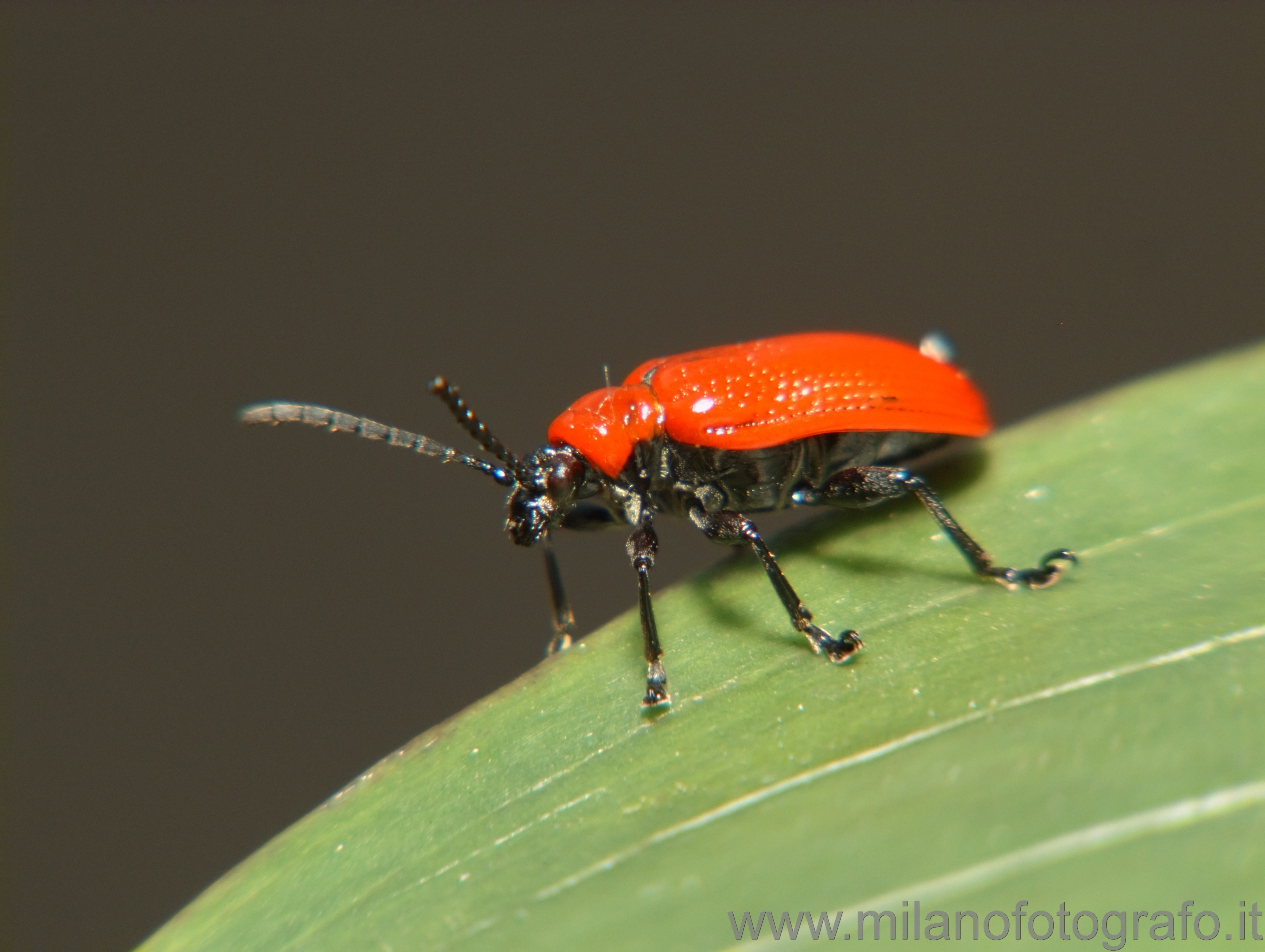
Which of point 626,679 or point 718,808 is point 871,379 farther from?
point 718,808

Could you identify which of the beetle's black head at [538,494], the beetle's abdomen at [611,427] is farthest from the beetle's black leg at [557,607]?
the beetle's abdomen at [611,427]

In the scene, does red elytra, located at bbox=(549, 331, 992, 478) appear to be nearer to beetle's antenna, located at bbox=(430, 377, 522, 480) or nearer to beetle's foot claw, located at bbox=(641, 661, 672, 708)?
beetle's antenna, located at bbox=(430, 377, 522, 480)

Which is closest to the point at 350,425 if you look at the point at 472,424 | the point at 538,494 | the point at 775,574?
the point at 472,424

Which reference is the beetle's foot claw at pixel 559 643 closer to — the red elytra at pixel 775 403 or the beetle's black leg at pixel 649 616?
the beetle's black leg at pixel 649 616

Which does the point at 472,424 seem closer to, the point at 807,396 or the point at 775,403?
the point at 775,403

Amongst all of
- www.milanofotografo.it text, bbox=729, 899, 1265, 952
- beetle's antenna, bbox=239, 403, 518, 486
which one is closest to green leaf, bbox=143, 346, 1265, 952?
www.milanofotografo.it text, bbox=729, 899, 1265, 952

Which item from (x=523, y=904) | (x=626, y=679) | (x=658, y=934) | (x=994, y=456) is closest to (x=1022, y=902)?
(x=658, y=934)
